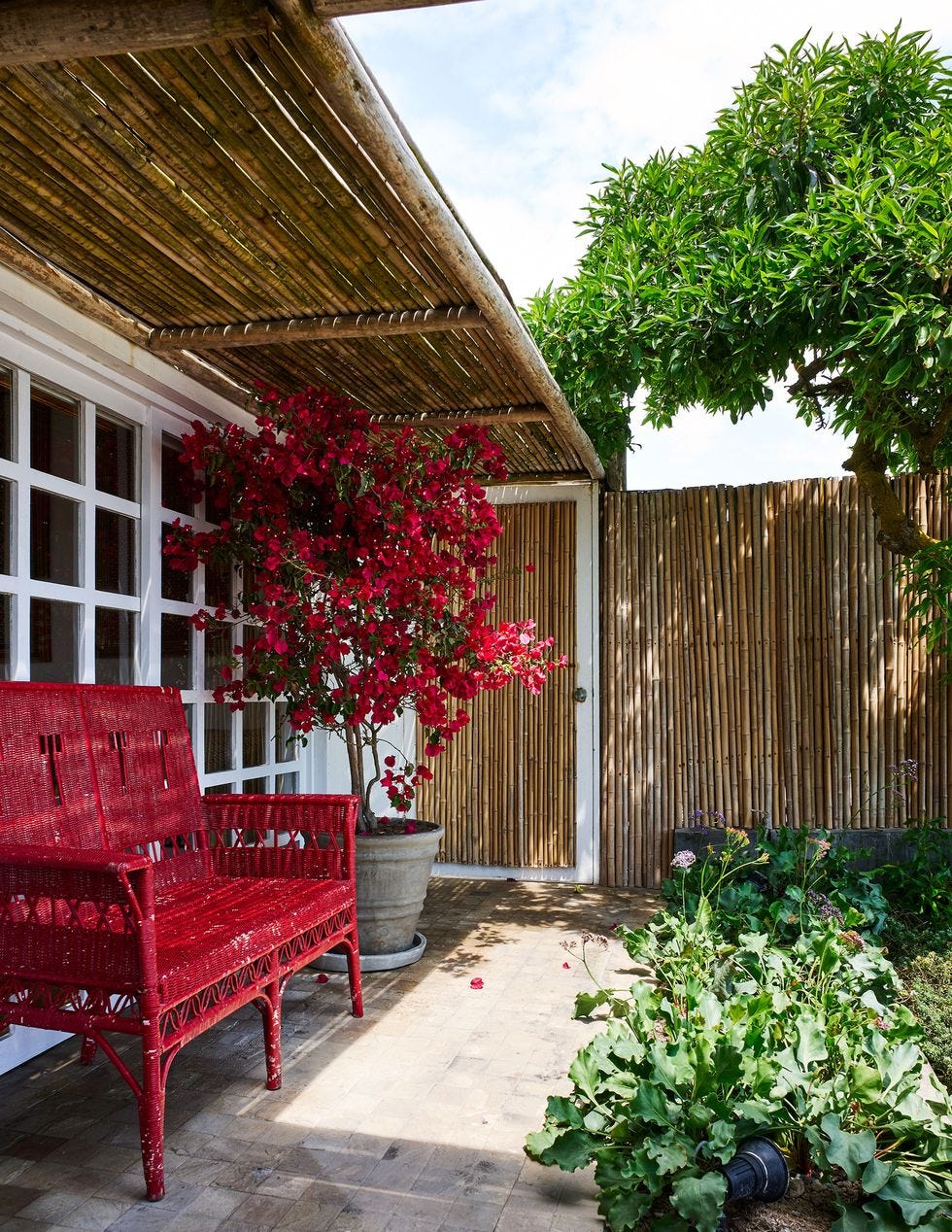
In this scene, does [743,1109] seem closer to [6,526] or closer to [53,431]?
[6,526]

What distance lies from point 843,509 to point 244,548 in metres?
3.11

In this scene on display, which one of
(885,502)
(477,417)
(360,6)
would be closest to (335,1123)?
(360,6)

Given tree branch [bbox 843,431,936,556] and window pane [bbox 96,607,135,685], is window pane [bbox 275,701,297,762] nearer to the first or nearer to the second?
window pane [bbox 96,607,135,685]

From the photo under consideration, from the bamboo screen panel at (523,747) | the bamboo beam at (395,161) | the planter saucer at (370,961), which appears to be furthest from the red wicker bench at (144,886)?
the bamboo screen panel at (523,747)

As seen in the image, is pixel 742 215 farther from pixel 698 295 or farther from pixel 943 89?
pixel 943 89

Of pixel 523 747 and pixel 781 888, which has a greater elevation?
pixel 523 747

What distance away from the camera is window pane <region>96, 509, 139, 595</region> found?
315cm

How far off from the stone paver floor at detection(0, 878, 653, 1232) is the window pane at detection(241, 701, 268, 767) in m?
0.98

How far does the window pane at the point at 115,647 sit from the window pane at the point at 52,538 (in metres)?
0.21

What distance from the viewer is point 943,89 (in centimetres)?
431

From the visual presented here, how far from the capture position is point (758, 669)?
5.02m

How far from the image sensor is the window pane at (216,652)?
3752 mm

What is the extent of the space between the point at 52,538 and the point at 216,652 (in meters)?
1.03

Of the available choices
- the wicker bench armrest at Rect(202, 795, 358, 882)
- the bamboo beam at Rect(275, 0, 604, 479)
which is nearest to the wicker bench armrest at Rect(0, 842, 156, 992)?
the wicker bench armrest at Rect(202, 795, 358, 882)
